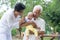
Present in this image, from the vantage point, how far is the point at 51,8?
497 centimetres

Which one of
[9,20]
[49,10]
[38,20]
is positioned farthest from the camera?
[49,10]

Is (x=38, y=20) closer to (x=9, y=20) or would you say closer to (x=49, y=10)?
(x=9, y=20)

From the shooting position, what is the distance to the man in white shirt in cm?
250

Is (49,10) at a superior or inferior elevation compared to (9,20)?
superior

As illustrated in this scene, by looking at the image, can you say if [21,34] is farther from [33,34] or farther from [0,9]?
[0,9]

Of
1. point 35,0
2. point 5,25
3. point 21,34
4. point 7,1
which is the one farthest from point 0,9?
point 5,25

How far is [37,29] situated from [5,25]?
42 centimetres

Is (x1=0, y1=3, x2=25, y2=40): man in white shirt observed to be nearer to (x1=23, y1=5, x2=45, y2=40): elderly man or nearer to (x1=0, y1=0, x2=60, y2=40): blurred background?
(x1=23, y1=5, x2=45, y2=40): elderly man

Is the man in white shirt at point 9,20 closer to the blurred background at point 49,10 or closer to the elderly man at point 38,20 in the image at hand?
the elderly man at point 38,20

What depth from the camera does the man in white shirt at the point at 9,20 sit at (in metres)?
2.50

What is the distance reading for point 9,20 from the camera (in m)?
2.51

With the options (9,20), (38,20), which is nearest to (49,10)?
(38,20)

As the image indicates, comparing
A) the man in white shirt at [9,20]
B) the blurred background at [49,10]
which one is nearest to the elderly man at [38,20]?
the man in white shirt at [9,20]

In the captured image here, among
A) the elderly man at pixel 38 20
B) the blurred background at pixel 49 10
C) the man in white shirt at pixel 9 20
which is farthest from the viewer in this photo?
the blurred background at pixel 49 10
